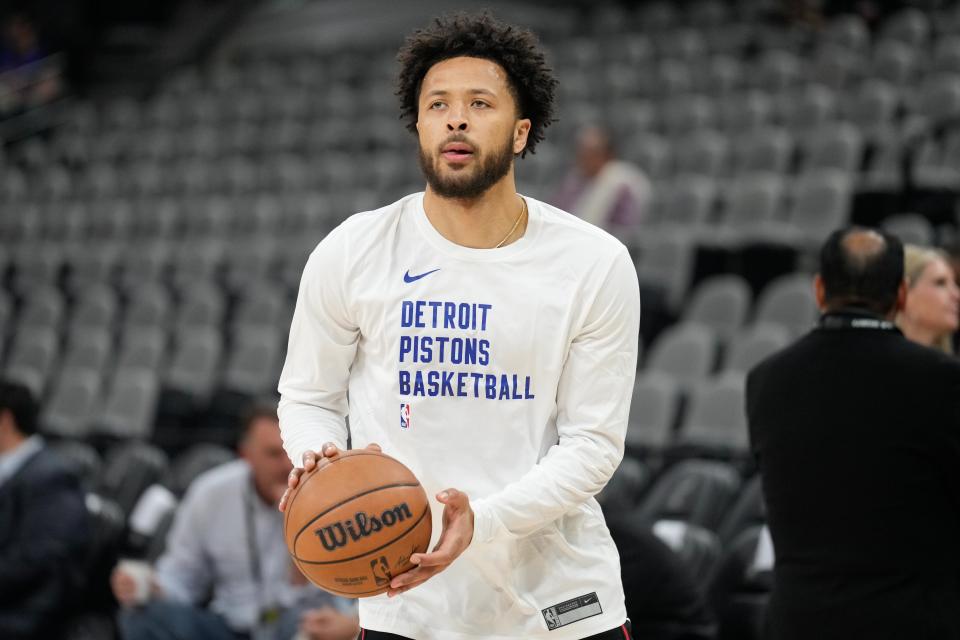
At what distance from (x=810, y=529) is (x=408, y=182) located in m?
9.04

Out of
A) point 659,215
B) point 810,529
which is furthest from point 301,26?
point 810,529

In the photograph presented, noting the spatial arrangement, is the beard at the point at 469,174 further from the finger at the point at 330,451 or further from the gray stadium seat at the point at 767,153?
the gray stadium seat at the point at 767,153

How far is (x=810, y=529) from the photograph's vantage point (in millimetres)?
2750

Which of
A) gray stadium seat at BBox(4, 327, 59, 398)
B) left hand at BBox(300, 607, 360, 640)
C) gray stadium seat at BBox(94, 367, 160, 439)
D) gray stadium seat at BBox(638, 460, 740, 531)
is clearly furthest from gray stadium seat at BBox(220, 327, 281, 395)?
left hand at BBox(300, 607, 360, 640)

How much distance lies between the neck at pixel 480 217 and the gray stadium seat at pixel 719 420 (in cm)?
396

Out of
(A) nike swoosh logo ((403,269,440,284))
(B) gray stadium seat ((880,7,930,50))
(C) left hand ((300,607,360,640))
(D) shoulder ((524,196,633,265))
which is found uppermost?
(B) gray stadium seat ((880,7,930,50))

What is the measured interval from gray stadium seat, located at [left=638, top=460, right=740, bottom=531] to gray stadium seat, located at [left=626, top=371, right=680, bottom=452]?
1579 mm

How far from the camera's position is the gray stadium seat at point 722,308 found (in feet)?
24.6

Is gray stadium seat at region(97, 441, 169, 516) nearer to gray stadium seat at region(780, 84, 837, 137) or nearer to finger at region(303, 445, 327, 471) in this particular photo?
finger at region(303, 445, 327, 471)

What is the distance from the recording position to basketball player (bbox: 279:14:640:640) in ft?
7.29

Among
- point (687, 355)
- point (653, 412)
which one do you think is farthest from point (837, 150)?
point (653, 412)

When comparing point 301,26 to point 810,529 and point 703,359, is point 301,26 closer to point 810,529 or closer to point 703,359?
point 703,359

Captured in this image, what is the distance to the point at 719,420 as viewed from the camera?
6.33 m

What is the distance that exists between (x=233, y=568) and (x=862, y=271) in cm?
253
